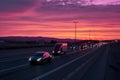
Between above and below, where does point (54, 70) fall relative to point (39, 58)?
below

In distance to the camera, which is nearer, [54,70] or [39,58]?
[54,70]

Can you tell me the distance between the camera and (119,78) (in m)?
24.5

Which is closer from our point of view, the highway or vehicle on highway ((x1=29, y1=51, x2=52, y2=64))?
the highway

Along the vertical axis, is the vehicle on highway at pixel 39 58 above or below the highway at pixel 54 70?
above

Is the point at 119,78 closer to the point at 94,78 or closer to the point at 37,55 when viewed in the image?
the point at 94,78

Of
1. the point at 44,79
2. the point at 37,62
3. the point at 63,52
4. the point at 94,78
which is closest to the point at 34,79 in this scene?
the point at 44,79

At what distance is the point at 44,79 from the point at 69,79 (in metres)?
1.61

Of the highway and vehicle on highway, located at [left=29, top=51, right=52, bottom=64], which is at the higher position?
vehicle on highway, located at [left=29, top=51, right=52, bottom=64]

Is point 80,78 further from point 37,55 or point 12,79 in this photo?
point 37,55

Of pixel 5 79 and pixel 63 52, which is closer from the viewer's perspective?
pixel 5 79

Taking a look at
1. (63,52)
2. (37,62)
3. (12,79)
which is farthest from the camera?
(63,52)

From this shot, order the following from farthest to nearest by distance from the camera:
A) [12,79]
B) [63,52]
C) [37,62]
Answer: [63,52], [37,62], [12,79]

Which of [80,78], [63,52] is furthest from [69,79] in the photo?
[63,52]

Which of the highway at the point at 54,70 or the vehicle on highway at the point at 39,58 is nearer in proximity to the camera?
the highway at the point at 54,70
